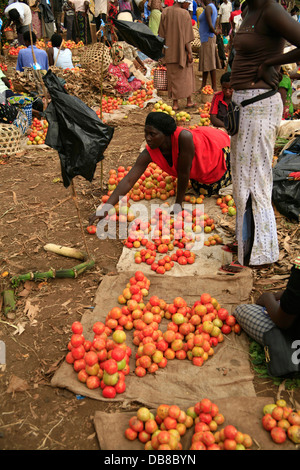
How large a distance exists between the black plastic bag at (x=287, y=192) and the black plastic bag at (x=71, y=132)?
2.66 m

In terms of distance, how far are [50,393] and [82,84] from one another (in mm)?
9402

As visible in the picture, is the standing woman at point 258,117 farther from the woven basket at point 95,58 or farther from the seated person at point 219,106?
the woven basket at point 95,58

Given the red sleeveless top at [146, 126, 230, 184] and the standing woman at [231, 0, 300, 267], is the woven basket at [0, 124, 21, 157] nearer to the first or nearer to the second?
the red sleeveless top at [146, 126, 230, 184]

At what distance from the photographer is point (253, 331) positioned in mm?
3182

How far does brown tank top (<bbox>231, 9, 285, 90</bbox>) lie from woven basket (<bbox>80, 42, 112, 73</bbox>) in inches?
321

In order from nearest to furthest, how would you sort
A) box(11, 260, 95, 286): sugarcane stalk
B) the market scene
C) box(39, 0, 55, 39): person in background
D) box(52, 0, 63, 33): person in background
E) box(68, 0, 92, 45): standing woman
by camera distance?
the market scene < box(11, 260, 95, 286): sugarcane stalk < box(39, 0, 55, 39): person in background < box(68, 0, 92, 45): standing woman < box(52, 0, 63, 33): person in background

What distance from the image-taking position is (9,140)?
768 centimetres

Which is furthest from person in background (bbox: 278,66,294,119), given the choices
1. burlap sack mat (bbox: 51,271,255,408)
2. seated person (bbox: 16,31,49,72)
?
seated person (bbox: 16,31,49,72)

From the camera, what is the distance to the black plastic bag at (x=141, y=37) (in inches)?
213

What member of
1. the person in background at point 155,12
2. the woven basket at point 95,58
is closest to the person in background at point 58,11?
the person in background at point 155,12

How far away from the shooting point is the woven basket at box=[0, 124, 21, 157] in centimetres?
750
